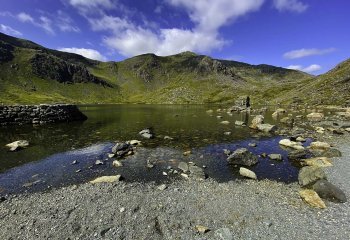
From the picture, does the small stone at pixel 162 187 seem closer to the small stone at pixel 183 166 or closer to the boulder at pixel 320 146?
the small stone at pixel 183 166

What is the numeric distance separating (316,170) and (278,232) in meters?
10.3

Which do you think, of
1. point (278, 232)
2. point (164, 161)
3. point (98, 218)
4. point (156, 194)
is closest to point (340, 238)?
point (278, 232)

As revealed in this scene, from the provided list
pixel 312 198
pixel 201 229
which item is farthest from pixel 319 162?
pixel 201 229

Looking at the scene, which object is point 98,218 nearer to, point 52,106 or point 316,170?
point 316,170

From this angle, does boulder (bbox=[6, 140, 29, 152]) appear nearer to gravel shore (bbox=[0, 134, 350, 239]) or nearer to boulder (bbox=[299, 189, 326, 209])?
gravel shore (bbox=[0, 134, 350, 239])

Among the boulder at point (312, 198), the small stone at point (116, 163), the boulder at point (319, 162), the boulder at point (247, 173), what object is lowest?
the small stone at point (116, 163)

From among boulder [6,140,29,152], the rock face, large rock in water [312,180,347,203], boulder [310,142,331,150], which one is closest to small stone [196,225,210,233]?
large rock in water [312,180,347,203]

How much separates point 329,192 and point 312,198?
1.90 m

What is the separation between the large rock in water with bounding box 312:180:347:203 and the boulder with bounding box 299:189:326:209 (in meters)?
0.97

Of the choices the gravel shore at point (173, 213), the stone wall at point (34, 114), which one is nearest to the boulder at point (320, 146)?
the gravel shore at point (173, 213)

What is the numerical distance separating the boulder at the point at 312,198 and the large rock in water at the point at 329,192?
97cm

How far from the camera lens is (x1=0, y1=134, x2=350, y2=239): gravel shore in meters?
13.0

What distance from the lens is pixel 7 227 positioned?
13.7m

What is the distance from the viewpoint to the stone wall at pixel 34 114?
185 feet
